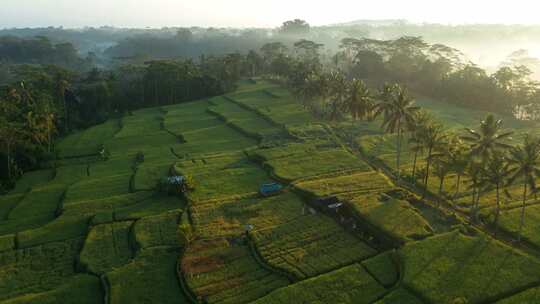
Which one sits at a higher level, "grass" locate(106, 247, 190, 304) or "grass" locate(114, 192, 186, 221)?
"grass" locate(114, 192, 186, 221)

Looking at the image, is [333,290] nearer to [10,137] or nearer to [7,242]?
[7,242]

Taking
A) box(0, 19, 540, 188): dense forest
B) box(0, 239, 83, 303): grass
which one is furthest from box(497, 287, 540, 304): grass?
box(0, 19, 540, 188): dense forest

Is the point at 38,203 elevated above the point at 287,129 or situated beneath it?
situated beneath

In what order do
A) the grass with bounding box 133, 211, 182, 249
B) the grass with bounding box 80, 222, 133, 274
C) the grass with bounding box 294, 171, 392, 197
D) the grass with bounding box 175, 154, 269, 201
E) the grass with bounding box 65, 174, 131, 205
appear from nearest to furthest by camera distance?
1. the grass with bounding box 80, 222, 133, 274
2. the grass with bounding box 133, 211, 182, 249
3. the grass with bounding box 294, 171, 392, 197
4. the grass with bounding box 175, 154, 269, 201
5. the grass with bounding box 65, 174, 131, 205

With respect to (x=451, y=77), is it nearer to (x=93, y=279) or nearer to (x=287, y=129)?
(x=287, y=129)

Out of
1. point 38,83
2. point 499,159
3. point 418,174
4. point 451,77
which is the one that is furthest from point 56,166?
point 451,77

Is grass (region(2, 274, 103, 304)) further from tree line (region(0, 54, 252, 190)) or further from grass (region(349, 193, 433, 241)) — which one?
tree line (region(0, 54, 252, 190))
